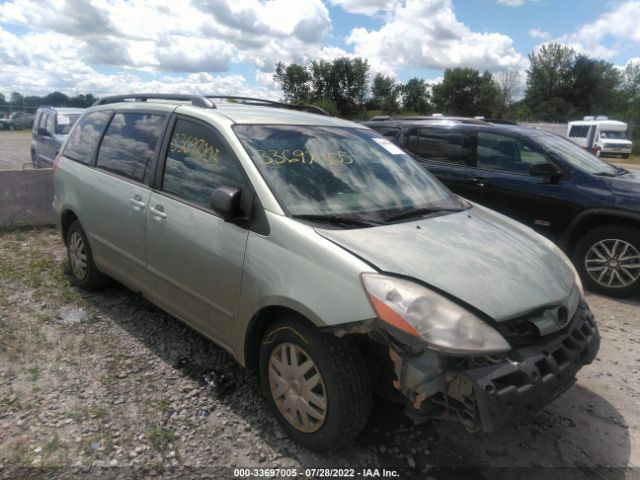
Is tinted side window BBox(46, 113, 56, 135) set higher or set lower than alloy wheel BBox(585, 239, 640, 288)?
higher

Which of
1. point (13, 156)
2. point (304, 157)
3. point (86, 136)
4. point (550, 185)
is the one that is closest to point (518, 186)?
point (550, 185)

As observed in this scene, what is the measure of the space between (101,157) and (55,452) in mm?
2478

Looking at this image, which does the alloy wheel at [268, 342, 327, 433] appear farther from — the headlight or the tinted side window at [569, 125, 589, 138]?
the tinted side window at [569, 125, 589, 138]

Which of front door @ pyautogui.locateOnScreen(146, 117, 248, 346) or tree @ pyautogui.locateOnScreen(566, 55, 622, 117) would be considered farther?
tree @ pyautogui.locateOnScreen(566, 55, 622, 117)

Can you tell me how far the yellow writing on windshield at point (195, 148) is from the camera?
10.3 feet

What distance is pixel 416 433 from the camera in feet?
9.25

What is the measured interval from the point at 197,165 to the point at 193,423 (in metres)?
1.58

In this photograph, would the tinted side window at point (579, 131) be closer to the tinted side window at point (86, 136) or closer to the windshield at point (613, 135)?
the windshield at point (613, 135)

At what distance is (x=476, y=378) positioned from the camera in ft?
6.82

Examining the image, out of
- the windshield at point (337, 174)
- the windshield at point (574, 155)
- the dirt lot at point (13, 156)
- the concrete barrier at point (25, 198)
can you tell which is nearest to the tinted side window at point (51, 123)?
the concrete barrier at point (25, 198)

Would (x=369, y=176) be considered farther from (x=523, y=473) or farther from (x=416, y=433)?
(x=523, y=473)

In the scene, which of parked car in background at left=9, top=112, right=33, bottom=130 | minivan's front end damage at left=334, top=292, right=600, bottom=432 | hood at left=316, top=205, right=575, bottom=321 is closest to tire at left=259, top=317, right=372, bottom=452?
minivan's front end damage at left=334, top=292, right=600, bottom=432

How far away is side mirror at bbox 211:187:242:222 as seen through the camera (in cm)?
270

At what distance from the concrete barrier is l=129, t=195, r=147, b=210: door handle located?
4.11 m
